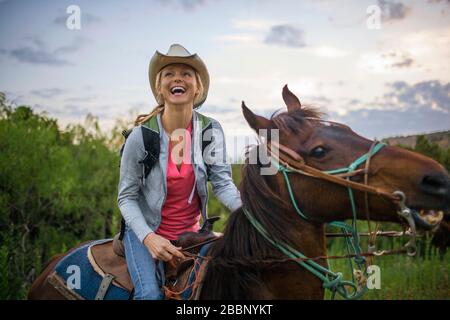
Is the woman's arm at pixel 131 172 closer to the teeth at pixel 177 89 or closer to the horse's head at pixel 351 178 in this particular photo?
the teeth at pixel 177 89

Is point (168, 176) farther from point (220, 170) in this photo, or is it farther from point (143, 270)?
point (143, 270)

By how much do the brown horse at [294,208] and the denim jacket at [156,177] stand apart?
0.56 m

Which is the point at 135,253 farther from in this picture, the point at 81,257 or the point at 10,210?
the point at 10,210

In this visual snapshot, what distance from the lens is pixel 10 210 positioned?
34.1 ft

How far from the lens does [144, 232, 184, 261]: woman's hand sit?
10.3 ft

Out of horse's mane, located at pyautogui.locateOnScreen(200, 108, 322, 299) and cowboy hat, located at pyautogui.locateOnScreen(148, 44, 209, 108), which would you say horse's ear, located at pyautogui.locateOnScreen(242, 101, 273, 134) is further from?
cowboy hat, located at pyautogui.locateOnScreen(148, 44, 209, 108)

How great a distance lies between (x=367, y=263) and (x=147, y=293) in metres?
1.45

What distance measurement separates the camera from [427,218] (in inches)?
107

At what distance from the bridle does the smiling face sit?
0.88 metres

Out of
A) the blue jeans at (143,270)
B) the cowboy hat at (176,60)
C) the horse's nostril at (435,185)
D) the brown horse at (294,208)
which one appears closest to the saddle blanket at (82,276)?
the blue jeans at (143,270)

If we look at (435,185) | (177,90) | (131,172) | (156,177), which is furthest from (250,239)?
(177,90)

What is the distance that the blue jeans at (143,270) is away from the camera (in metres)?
3.20

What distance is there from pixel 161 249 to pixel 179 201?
0.53 metres
